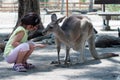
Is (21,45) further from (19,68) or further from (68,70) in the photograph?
(68,70)

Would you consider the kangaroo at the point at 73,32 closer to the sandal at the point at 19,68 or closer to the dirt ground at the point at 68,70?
the dirt ground at the point at 68,70

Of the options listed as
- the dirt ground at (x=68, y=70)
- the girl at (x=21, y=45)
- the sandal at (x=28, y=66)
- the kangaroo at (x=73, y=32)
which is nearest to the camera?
the dirt ground at (x=68, y=70)

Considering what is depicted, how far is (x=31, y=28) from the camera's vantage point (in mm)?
Result: 5934

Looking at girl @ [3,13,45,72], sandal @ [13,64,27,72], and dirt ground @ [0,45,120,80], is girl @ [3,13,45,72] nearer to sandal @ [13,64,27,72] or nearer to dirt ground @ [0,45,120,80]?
sandal @ [13,64,27,72]

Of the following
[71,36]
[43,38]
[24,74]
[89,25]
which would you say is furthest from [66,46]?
[43,38]

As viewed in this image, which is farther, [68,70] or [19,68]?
[68,70]

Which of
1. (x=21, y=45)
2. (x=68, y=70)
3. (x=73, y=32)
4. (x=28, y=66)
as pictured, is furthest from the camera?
(x=73, y=32)

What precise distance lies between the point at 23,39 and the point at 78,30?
1.07 metres

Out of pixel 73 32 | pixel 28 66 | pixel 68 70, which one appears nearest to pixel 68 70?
pixel 68 70

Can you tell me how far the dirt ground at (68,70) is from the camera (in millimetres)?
5523

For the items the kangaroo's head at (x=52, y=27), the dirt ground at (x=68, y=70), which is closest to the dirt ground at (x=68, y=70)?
the dirt ground at (x=68, y=70)

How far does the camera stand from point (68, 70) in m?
6.08

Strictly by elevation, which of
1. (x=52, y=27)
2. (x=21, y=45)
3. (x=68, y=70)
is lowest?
(x=68, y=70)

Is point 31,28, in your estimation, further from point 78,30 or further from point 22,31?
point 78,30
